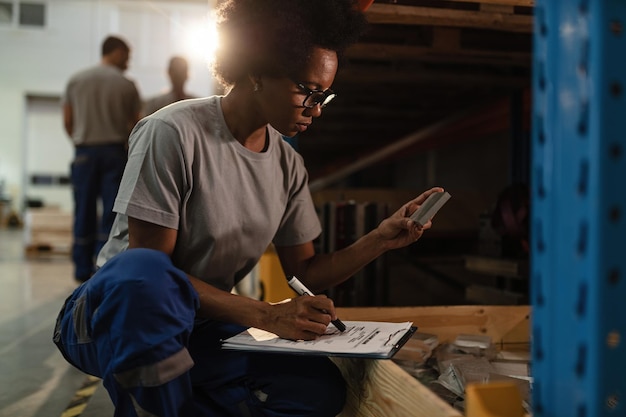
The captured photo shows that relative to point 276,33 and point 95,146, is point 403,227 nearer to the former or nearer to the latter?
point 276,33

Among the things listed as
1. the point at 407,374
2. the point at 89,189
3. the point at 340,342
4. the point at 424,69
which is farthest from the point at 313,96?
the point at 89,189

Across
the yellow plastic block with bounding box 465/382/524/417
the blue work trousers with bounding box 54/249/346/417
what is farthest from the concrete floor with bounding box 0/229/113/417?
the yellow plastic block with bounding box 465/382/524/417

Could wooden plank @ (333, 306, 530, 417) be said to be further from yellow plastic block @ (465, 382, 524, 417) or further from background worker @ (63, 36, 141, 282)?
background worker @ (63, 36, 141, 282)

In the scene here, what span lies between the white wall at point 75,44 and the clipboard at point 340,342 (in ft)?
43.2

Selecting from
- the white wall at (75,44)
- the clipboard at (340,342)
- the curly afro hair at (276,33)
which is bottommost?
the clipboard at (340,342)

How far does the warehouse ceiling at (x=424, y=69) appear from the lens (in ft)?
8.63

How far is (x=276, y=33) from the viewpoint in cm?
159

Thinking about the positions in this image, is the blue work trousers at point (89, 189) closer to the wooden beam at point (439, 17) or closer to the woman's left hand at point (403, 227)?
the wooden beam at point (439, 17)

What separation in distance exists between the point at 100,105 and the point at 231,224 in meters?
3.84

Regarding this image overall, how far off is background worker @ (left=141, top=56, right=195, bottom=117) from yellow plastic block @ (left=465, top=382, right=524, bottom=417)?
4.38 metres

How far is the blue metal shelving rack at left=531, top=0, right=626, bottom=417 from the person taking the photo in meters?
0.74

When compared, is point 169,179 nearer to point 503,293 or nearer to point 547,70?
point 547,70

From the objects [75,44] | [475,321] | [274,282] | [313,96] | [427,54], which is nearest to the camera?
[313,96]

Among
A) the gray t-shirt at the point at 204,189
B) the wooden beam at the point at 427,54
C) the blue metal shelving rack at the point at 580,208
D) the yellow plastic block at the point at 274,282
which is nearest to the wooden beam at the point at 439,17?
the wooden beam at the point at 427,54
